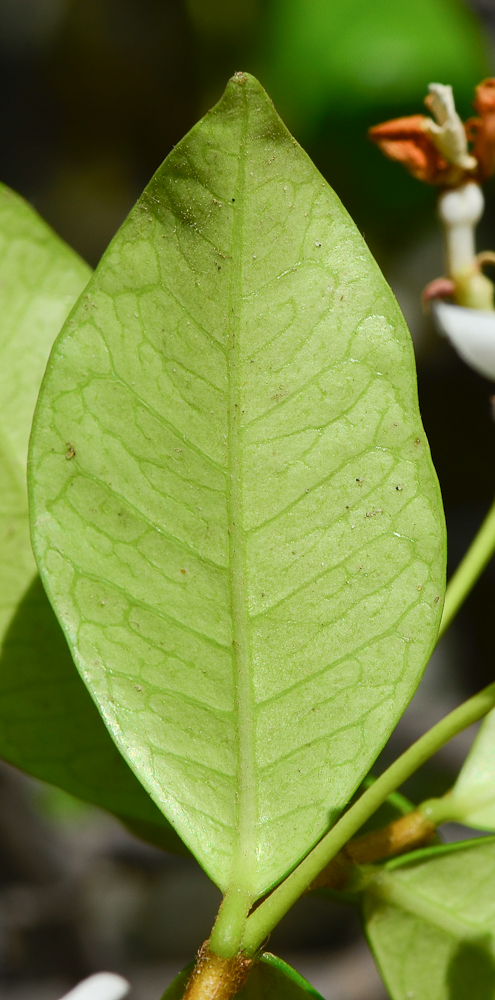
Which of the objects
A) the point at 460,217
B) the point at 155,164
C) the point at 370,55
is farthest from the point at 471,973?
the point at 155,164

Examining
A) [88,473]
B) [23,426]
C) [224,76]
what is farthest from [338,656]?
[224,76]

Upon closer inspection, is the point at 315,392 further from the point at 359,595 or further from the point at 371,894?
the point at 371,894

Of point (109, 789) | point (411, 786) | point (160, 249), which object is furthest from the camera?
point (411, 786)

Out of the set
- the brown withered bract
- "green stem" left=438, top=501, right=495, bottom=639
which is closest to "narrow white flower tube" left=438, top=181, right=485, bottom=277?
the brown withered bract

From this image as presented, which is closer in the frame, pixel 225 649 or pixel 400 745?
pixel 225 649

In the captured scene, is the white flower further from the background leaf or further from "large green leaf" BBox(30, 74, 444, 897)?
the background leaf

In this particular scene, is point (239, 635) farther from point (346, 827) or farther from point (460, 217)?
point (460, 217)

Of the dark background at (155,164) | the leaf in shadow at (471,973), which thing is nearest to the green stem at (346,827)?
the leaf in shadow at (471,973)
